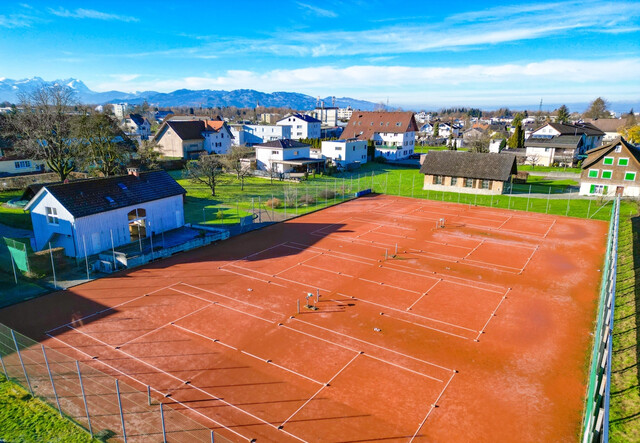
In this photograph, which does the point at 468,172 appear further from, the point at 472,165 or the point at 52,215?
the point at 52,215

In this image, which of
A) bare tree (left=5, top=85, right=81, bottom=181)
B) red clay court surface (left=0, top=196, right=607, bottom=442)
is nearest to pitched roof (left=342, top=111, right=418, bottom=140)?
bare tree (left=5, top=85, right=81, bottom=181)

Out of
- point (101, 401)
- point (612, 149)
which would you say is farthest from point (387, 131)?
point (101, 401)

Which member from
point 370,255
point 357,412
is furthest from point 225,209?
point 357,412

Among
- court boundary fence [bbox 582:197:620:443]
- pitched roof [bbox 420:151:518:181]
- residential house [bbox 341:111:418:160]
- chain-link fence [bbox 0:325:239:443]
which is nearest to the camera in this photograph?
court boundary fence [bbox 582:197:620:443]

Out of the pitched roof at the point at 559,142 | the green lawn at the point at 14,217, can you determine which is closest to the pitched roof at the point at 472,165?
the pitched roof at the point at 559,142

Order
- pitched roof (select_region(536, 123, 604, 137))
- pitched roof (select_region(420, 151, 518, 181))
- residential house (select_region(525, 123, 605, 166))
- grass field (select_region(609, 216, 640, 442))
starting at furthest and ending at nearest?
1. pitched roof (select_region(536, 123, 604, 137))
2. residential house (select_region(525, 123, 605, 166))
3. pitched roof (select_region(420, 151, 518, 181))
4. grass field (select_region(609, 216, 640, 442))

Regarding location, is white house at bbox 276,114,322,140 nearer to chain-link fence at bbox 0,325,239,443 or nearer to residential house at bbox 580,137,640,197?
residential house at bbox 580,137,640,197
